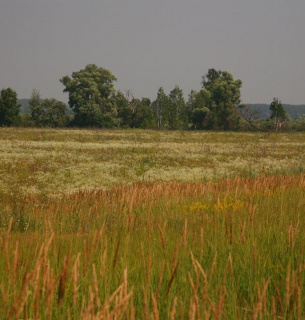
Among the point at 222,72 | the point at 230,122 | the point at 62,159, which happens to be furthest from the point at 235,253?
the point at 222,72

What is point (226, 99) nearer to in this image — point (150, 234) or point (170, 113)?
point (170, 113)

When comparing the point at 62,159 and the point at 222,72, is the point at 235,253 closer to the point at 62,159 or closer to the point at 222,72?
the point at 62,159

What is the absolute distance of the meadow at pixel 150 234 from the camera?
2177 millimetres

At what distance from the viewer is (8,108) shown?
76.1m

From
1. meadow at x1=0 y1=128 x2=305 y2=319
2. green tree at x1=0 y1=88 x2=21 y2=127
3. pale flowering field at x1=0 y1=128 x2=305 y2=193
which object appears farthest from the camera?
green tree at x1=0 y1=88 x2=21 y2=127

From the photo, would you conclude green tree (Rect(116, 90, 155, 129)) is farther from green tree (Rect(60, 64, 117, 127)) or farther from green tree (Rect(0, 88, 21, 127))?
green tree (Rect(0, 88, 21, 127))

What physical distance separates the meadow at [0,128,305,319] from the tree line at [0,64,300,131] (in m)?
38.9

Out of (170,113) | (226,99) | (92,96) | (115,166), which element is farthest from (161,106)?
(115,166)

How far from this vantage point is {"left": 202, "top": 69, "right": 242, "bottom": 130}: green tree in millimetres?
79375

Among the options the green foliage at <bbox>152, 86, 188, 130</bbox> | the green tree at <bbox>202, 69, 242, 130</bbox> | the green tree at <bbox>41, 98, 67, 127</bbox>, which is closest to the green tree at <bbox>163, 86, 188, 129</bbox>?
the green foliage at <bbox>152, 86, 188, 130</bbox>

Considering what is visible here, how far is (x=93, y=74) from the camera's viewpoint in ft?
275

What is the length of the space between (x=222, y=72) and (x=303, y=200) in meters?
89.6

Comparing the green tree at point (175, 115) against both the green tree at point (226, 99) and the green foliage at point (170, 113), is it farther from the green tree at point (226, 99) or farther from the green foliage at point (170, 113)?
the green tree at point (226, 99)

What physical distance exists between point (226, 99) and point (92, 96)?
29.5 m
